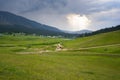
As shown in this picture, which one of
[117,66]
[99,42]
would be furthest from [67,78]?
[99,42]

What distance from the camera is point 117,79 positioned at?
131ft

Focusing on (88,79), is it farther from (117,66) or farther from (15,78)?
(117,66)

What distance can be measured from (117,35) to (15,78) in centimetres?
14227

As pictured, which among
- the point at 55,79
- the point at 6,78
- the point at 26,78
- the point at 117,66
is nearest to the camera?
the point at 6,78

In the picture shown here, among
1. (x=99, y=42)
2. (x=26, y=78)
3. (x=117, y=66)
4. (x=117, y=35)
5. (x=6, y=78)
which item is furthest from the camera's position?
(x=117, y=35)

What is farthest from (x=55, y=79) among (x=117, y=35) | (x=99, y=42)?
(x=117, y=35)

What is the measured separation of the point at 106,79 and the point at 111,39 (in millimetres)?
117701

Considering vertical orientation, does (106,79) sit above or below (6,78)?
below

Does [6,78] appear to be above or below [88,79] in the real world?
above

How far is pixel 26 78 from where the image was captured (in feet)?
93.7

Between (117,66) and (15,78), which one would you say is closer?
(15,78)

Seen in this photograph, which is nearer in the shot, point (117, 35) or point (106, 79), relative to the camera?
point (106, 79)

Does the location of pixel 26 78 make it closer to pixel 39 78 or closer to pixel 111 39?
pixel 39 78

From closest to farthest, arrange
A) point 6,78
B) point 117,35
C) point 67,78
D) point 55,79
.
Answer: point 6,78 < point 55,79 < point 67,78 < point 117,35
